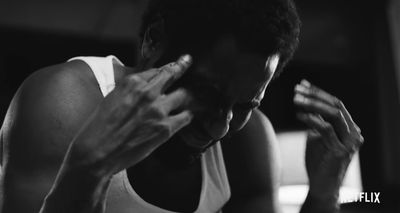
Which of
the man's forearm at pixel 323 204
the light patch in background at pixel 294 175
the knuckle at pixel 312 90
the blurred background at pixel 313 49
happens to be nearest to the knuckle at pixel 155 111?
the knuckle at pixel 312 90

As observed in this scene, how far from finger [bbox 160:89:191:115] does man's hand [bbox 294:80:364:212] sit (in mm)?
229

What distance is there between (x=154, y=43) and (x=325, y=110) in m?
0.34

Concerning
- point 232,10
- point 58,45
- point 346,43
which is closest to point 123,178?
point 232,10

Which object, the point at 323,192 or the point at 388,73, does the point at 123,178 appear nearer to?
the point at 323,192

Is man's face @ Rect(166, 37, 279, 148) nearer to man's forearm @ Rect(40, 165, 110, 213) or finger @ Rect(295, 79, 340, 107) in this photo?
finger @ Rect(295, 79, 340, 107)

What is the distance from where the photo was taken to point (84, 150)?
67 centimetres

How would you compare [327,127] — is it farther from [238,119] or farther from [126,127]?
[126,127]

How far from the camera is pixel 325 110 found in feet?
2.94

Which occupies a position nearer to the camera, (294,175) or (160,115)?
(160,115)

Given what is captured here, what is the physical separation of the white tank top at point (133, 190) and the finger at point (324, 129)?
26cm

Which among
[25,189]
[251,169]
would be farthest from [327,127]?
[25,189]

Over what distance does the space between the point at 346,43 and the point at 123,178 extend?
2.32m

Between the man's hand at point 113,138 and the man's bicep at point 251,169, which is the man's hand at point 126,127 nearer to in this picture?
the man's hand at point 113,138

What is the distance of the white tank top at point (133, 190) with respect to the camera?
0.91m
